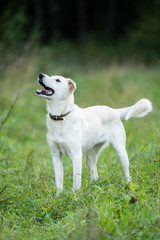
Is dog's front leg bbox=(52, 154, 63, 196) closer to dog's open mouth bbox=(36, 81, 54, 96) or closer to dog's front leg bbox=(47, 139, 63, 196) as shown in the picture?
dog's front leg bbox=(47, 139, 63, 196)

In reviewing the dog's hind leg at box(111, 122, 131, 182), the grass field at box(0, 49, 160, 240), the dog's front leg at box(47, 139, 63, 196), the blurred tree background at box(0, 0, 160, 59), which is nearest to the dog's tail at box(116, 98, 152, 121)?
the dog's hind leg at box(111, 122, 131, 182)

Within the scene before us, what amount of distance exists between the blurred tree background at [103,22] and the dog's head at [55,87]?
673 inches

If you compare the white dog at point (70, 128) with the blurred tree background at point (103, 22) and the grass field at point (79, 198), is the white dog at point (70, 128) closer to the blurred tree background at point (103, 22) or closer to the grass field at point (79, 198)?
the grass field at point (79, 198)

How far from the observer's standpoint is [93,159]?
4.68 m

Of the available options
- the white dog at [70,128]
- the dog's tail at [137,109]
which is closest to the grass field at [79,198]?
the white dog at [70,128]

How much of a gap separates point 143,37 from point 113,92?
12425mm

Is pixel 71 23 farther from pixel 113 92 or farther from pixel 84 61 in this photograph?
pixel 113 92

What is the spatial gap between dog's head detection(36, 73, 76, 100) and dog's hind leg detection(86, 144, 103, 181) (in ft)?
3.23

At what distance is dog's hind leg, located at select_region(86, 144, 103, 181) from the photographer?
460 centimetres

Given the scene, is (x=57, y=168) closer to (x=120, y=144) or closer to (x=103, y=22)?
(x=120, y=144)

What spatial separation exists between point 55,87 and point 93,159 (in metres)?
1.19

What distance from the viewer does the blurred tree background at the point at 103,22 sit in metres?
21.6

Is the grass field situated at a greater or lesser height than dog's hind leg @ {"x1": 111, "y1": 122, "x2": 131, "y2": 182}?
lesser

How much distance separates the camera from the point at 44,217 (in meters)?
3.49
